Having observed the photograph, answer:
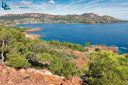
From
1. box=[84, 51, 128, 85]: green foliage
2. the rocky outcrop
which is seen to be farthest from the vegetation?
the rocky outcrop

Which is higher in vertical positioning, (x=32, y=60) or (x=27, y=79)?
(x=27, y=79)

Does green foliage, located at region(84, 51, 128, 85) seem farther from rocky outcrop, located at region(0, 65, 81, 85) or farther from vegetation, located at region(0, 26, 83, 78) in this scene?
vegetation, located at region(0, 26, 83, 78)

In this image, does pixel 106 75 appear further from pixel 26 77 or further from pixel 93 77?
pixel 26 77

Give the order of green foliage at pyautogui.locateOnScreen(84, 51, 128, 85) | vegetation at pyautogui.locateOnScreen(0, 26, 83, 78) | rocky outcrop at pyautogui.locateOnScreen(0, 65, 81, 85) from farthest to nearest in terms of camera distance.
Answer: vegetation at pyautogui.locateOnScreen(0, 26, 83, 78) < green foliage at pyautogui.locateOnScreen(84, 51, 128, 85) < rocky outcrop at pyautogui.locateOnScreen(0, 65, 81, 85)

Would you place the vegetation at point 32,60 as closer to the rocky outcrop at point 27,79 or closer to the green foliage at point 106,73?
the green foliage at point 106,73

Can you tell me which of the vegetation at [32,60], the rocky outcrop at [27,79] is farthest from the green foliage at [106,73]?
the vegetation at [32,60]

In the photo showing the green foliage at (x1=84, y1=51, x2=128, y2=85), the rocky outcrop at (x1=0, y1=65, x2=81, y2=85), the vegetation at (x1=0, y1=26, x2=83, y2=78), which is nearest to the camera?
the rocky outcrop at (x1=0, y1=65, x2=81, y2=85)

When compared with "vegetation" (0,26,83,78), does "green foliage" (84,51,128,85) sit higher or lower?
higher

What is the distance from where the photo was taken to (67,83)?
21.6 m

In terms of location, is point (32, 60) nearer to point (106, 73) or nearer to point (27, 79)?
point (106, 73)

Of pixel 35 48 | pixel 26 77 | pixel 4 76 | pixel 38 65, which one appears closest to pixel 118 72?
pixel 26 77

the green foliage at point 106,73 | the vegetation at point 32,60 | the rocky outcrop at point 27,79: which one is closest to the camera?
the rocky outcrop at point 27,79

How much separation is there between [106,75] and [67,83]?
4092 millimetres

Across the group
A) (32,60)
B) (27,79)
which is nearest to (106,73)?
(27,79)
